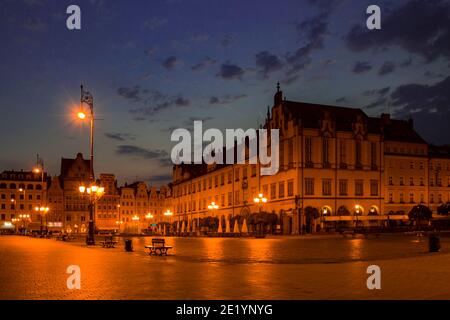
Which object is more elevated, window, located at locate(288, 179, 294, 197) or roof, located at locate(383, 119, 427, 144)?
roof, located at locate(383, 119, 427, 144)

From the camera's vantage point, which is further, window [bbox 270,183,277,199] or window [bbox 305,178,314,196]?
window [bbox 270,183,277,199]

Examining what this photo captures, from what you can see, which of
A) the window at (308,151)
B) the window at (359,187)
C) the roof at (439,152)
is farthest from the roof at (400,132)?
the window at (308,151)

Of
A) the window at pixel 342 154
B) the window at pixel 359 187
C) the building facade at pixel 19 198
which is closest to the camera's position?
the window at pixel 342 154

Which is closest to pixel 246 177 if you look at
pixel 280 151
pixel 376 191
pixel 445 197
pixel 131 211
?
pixel 280 151

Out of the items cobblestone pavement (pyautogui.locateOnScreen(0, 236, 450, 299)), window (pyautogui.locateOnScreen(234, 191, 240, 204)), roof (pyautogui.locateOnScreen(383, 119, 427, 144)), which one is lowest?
cobblestone pavement (pyautogui.locateOnScreen(0, 236, 450, 299))

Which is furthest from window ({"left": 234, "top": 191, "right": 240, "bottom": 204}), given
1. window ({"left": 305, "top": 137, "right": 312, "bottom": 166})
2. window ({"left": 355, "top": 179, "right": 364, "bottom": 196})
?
window ({"left": 355, "top": 179, "right": 364, "bottom": 196})

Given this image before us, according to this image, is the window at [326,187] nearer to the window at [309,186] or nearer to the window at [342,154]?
the window at [309,186]

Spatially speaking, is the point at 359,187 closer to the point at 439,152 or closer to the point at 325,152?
the point at 325,152

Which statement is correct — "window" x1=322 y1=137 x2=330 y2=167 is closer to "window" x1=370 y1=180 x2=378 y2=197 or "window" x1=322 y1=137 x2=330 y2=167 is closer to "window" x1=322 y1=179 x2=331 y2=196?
"window" x1=322 y1=179 x2=331 y2=196

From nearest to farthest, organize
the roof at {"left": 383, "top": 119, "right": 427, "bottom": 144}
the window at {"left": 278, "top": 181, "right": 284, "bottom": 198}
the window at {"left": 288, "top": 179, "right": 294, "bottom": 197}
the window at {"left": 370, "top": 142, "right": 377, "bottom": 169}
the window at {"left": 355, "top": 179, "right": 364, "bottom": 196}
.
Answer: the window at {"left": 288, "top": 179, "right": 294, "bottom": 197} < the window at {"left": 355, "top": 179, "right": 364, "bottom": 196} < the window at {"left": 278, "top": 181, "right": 284, "bottom": 198} < the window at {"left": 370, "top": 142, "right": 377, "bottom": 169} < the roof at {"left": 383, "top": 119, "right": 427, "bottom": 144}

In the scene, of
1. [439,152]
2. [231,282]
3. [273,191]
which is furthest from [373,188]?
[231,282]

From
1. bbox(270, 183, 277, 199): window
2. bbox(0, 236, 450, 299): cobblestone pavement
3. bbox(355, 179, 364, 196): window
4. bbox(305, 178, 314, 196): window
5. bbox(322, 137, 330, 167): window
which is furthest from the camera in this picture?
bbox(270, 183, 277, 199): window

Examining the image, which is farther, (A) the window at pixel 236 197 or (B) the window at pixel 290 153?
(A) the window at pixel 236 197
